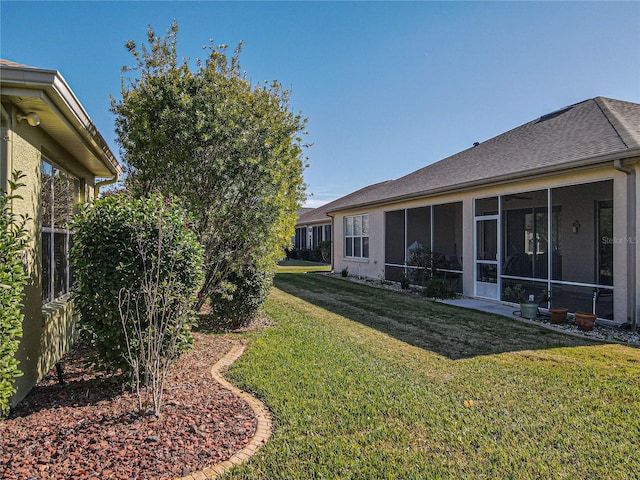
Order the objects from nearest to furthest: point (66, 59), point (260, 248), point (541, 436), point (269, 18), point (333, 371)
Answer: point (541, 436), point (333, 371), point (260, 248), point (66, 59), point (269, 18)

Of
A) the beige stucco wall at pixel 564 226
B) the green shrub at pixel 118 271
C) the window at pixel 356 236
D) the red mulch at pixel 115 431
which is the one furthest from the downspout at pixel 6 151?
the window at pixel 356 236

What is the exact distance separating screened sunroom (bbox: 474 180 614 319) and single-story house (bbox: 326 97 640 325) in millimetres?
29

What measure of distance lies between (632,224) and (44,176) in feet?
30.2

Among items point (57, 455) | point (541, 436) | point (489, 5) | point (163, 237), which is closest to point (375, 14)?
point (489, 5)

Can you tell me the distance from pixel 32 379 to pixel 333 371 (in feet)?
10.8

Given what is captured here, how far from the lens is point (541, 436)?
11.3 feet

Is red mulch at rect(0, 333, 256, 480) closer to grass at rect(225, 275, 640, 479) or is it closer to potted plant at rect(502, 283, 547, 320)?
grass at rect(225, 275, 640, 479)

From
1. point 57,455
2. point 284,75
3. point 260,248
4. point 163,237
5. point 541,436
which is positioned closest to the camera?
point 57,455

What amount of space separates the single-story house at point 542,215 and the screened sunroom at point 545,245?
0.03 metres

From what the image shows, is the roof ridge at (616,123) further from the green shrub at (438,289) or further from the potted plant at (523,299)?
the green shrub at (438,289)

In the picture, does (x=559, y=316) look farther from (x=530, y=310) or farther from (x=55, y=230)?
(x=55, y=230)

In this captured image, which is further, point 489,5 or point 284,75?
point 489,5

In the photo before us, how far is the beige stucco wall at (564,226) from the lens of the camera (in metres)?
7.32

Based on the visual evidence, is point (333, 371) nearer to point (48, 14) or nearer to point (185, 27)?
point (185, 27)
